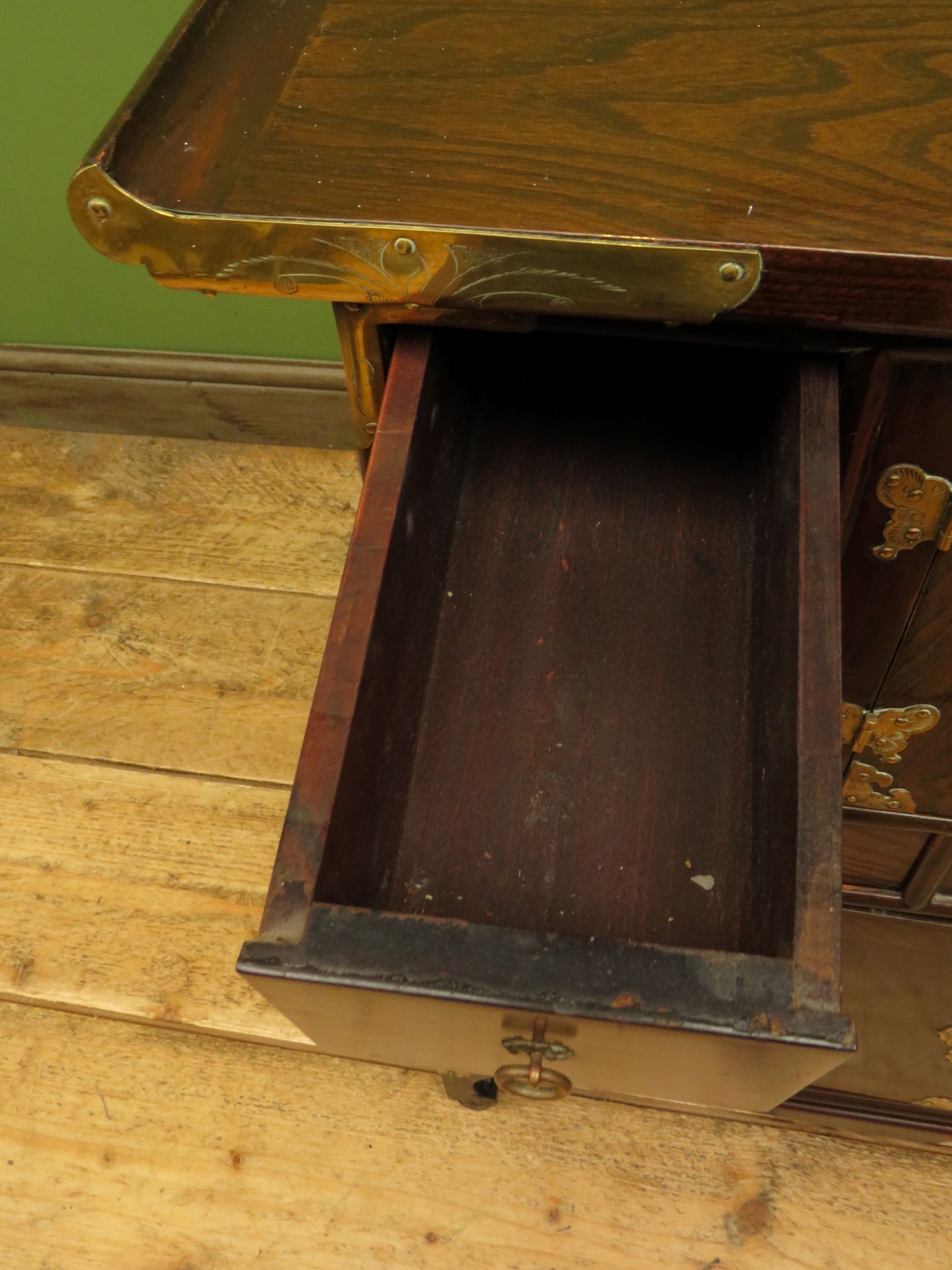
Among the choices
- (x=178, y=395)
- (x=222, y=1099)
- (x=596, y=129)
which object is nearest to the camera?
(x=596, y=129)

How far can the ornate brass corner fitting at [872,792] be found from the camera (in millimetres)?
737

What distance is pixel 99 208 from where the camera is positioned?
531mm

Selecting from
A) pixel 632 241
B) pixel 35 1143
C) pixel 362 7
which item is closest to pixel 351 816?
pixel 632 241

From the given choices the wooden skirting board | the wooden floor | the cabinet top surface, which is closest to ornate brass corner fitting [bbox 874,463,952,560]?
the cabinet top surface

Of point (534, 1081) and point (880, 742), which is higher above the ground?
point (880, 742)

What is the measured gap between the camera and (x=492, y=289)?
526 mm

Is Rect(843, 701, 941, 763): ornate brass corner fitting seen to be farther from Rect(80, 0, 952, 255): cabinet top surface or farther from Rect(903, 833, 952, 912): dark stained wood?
Rect(80, 0, 952, 255): cabinet top surface

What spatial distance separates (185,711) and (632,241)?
78 cm

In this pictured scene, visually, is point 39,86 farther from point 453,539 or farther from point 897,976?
point 897,976

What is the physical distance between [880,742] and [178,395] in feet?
3.25

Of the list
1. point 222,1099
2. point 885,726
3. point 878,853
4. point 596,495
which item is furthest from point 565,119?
point 222,1099

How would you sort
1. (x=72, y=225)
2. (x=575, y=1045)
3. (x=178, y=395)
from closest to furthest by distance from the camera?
(x=575, y=1045)
(x=72, y=225)
(x=178, y=395)

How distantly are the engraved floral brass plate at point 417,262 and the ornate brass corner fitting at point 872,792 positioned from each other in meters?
0.36

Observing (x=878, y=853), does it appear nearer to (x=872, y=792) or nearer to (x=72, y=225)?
(x=872, y=792)
